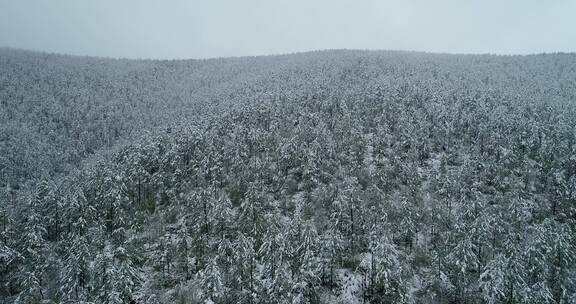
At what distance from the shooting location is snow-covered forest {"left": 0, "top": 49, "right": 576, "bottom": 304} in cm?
4400

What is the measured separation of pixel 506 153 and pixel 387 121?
25945 mm

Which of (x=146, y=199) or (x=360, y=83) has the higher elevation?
(x=360, y=83)

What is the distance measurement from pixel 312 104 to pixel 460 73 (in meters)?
77.6

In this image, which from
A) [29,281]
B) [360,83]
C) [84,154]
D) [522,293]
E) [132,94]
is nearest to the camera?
[522,293]

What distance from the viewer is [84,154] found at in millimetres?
113438

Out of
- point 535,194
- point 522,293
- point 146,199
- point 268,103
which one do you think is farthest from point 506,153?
point 146,199

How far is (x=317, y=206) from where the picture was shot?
2383 inches

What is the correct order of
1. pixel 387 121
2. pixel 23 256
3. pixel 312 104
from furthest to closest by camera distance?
pixel 312 104 < pixel 387 121 < pixel 23 256

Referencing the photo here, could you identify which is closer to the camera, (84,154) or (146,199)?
(146,199)

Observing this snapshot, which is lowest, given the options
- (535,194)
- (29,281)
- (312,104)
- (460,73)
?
(29,281)

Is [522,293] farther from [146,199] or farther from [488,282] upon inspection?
[146,199]

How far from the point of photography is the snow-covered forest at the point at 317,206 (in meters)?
44.0

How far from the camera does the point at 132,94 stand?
183750 mm

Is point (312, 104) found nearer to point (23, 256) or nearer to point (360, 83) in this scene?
point (360, 83)
